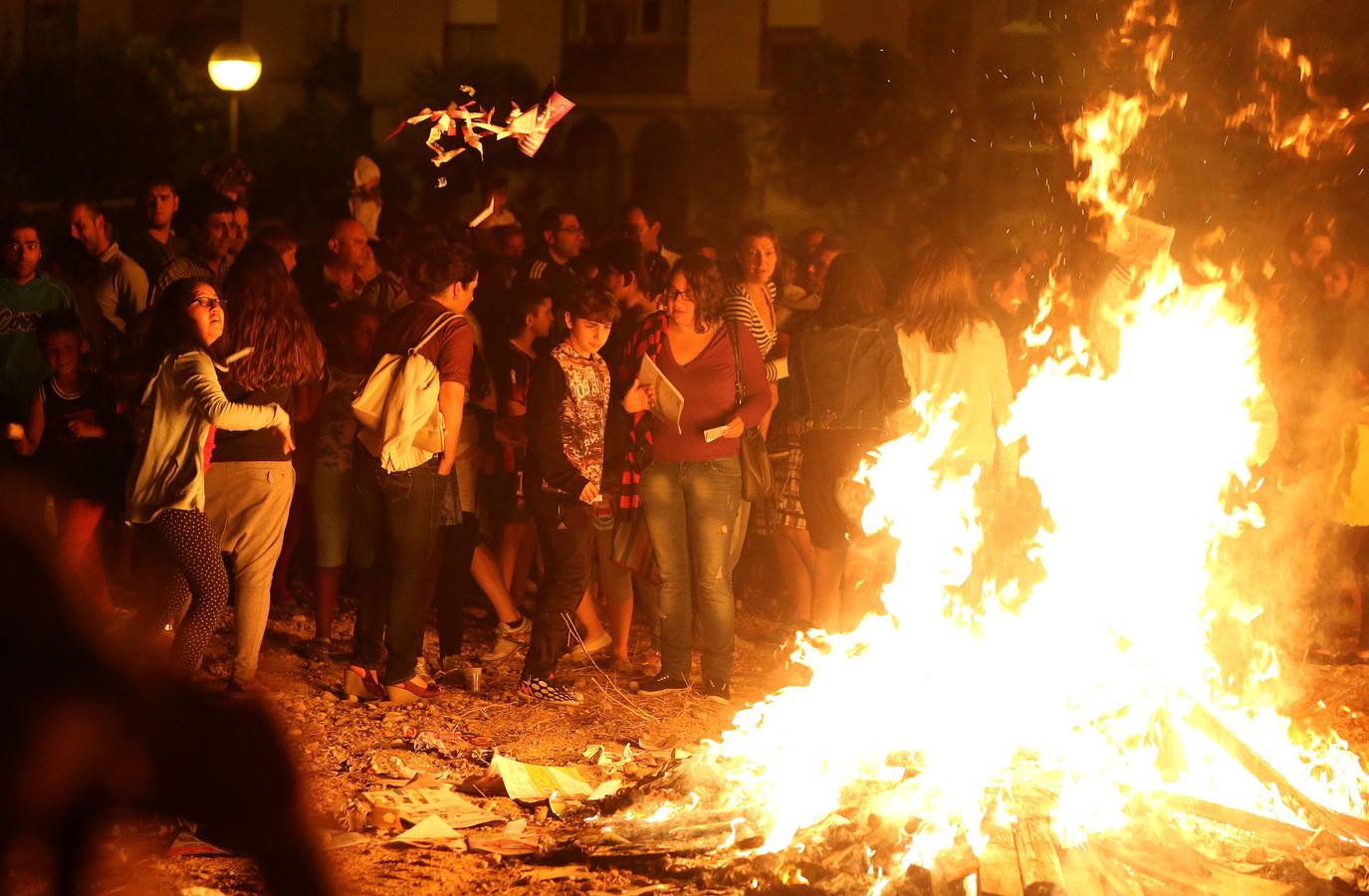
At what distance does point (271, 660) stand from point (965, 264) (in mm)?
4517

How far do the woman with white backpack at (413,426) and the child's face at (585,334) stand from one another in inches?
22.9

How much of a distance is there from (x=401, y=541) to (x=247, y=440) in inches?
35.7

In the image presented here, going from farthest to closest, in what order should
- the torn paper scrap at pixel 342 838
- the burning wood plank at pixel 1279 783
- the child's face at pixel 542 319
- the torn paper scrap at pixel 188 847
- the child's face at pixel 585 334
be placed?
the child's face at pixel 542 319 → the child's face at pixel 585 334 → the burning wood plank at pixel 1279 783 → the torn paper scrap at pixel 342 838 → the torn paper scrap at pixel 188 847

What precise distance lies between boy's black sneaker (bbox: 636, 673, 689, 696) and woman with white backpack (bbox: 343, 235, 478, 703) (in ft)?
4.17

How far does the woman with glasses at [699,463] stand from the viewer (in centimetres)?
778

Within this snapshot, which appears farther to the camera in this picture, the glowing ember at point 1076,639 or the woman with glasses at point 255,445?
the woman with glasses at point 255,445

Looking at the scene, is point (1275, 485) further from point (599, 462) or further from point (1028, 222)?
point (1028, 222)

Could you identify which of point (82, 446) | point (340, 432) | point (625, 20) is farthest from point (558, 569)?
point (625, 20)

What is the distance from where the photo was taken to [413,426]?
7.22 meters

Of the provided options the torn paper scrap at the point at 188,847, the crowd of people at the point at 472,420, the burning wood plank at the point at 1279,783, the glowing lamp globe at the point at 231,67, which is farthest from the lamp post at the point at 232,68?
the burning wood plank at the point at 1279,783

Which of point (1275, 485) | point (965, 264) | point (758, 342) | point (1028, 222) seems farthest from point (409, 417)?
point (1028, 222)

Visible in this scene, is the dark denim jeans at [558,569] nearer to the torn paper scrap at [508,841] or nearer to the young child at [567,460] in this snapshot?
the young child at [567,460]

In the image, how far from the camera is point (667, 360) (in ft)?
25.9

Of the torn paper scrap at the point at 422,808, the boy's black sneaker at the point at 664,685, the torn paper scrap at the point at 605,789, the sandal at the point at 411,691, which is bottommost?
the torn paper scrap at the point at 422,808
